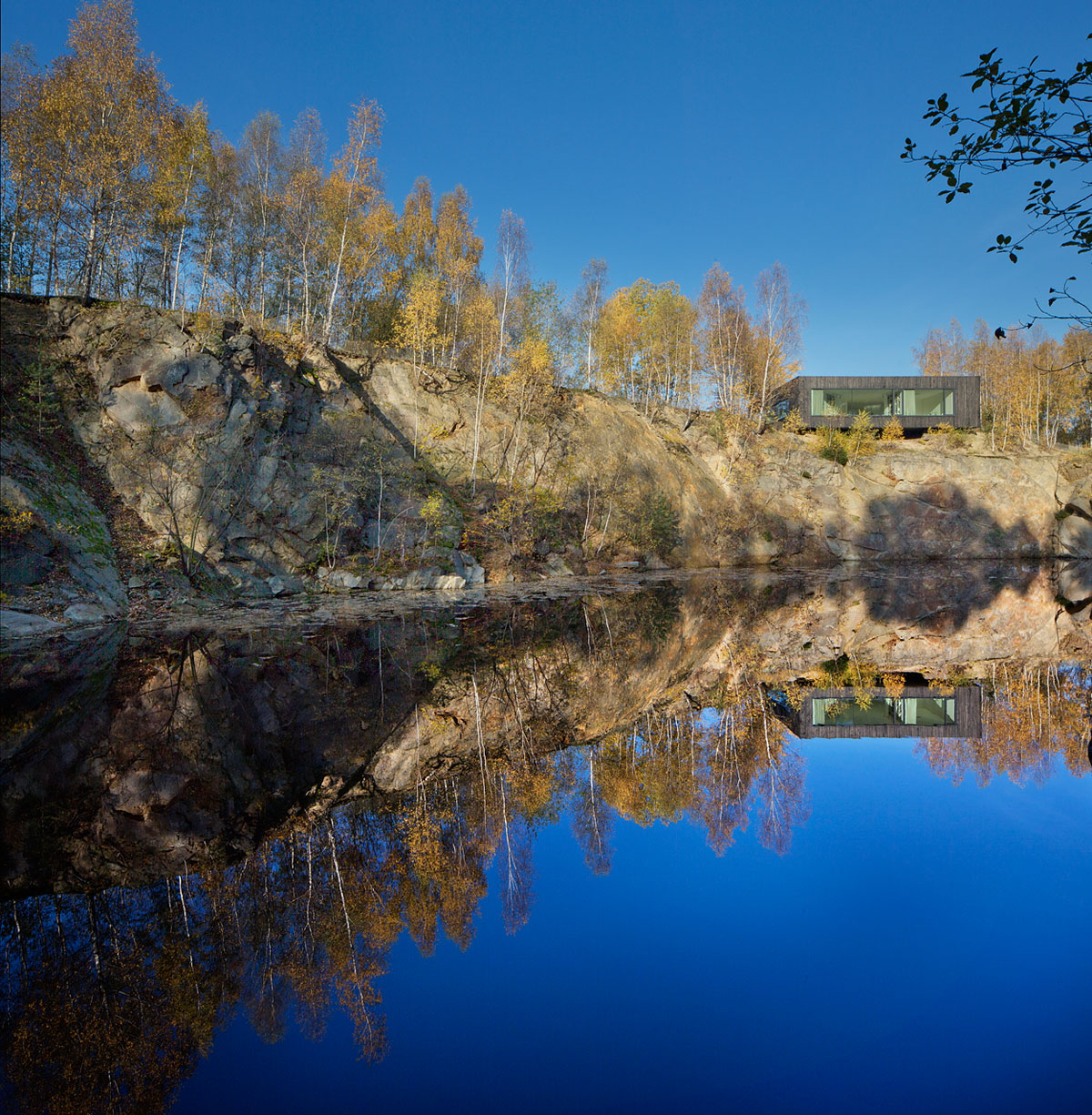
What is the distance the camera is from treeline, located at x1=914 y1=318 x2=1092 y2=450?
52062mm

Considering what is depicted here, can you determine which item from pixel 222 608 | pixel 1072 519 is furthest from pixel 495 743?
pixel 1072 519

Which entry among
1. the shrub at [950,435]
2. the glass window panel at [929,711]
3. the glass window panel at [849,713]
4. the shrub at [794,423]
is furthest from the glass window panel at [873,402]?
the glass window panel at [849,713]

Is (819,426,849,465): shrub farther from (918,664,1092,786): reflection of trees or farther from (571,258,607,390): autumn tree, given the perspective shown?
(918,664,1092,786): reflection of trees

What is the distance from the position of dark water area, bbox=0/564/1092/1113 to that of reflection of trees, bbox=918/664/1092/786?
2.0 inches

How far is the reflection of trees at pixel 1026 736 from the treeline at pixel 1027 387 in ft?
169

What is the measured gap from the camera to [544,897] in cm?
Result: 380

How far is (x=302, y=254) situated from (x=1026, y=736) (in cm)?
3460

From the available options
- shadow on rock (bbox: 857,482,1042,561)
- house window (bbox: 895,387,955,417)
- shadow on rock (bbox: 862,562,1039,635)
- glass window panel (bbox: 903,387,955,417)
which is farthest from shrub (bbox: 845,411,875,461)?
shadow on rock (bbox: 862,562,1039,635)

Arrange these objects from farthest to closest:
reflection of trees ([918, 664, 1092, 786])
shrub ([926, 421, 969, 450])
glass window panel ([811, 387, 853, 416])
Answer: glass window panel ([811, 387, 853, 416])
shrub ([926, 421, 969, 450])
reflection of trees ([918, 664, 1092, 786])

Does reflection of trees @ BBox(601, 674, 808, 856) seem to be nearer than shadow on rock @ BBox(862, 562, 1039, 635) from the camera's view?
Yes

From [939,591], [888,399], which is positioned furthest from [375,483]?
[888,399]

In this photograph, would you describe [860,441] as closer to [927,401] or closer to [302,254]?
[927,401]

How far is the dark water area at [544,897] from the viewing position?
8.32 feet

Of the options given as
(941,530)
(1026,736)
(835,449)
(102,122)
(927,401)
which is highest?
(102,122)
